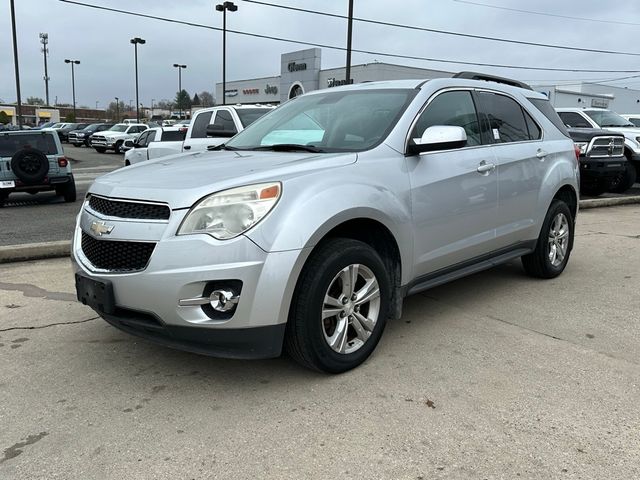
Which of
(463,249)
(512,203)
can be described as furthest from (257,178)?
(512,203)

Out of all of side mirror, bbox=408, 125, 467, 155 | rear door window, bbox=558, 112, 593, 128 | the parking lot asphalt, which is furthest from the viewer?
rear door window, bbox=558, 112, 593, 128

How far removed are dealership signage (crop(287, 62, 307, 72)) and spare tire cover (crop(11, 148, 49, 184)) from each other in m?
36.3

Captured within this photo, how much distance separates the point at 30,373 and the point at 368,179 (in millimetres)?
2364

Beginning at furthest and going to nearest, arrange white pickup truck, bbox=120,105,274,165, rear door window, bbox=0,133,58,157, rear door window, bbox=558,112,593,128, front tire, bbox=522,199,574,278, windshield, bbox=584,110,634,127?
1. windshield, bbox=584,110,634,127
2. rear door window, bbox=558,112,593,128
3. rear door window, bbox=0,133,58,157
4. white pickup truck, bbox=120,105,274,165
5. front tire, bbox=522,199,574,278

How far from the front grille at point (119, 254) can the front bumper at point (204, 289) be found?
4 centimetres

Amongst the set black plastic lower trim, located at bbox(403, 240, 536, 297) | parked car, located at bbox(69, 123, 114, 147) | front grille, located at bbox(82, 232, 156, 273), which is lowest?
parked car, located at bbox(69, 123, 114, 147)

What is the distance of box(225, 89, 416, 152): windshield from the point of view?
12.7ft

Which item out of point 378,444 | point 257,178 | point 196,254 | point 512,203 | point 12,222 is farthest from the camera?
point 12,222

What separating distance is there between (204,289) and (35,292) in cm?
301

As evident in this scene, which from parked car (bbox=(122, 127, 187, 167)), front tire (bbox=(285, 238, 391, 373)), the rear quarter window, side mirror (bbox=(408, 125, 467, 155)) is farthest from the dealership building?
front tire (bbox=(285, 238, 391, 373))

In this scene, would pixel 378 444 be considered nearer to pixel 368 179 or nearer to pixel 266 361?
pixel 266 361

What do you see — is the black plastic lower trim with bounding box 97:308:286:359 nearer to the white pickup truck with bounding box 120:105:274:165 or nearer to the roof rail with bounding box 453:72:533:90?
the roof rail with bounding box 453:72:533:90

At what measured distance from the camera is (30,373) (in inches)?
137

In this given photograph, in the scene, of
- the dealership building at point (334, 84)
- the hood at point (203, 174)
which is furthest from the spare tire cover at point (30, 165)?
the dealership building at point (334, 84)
